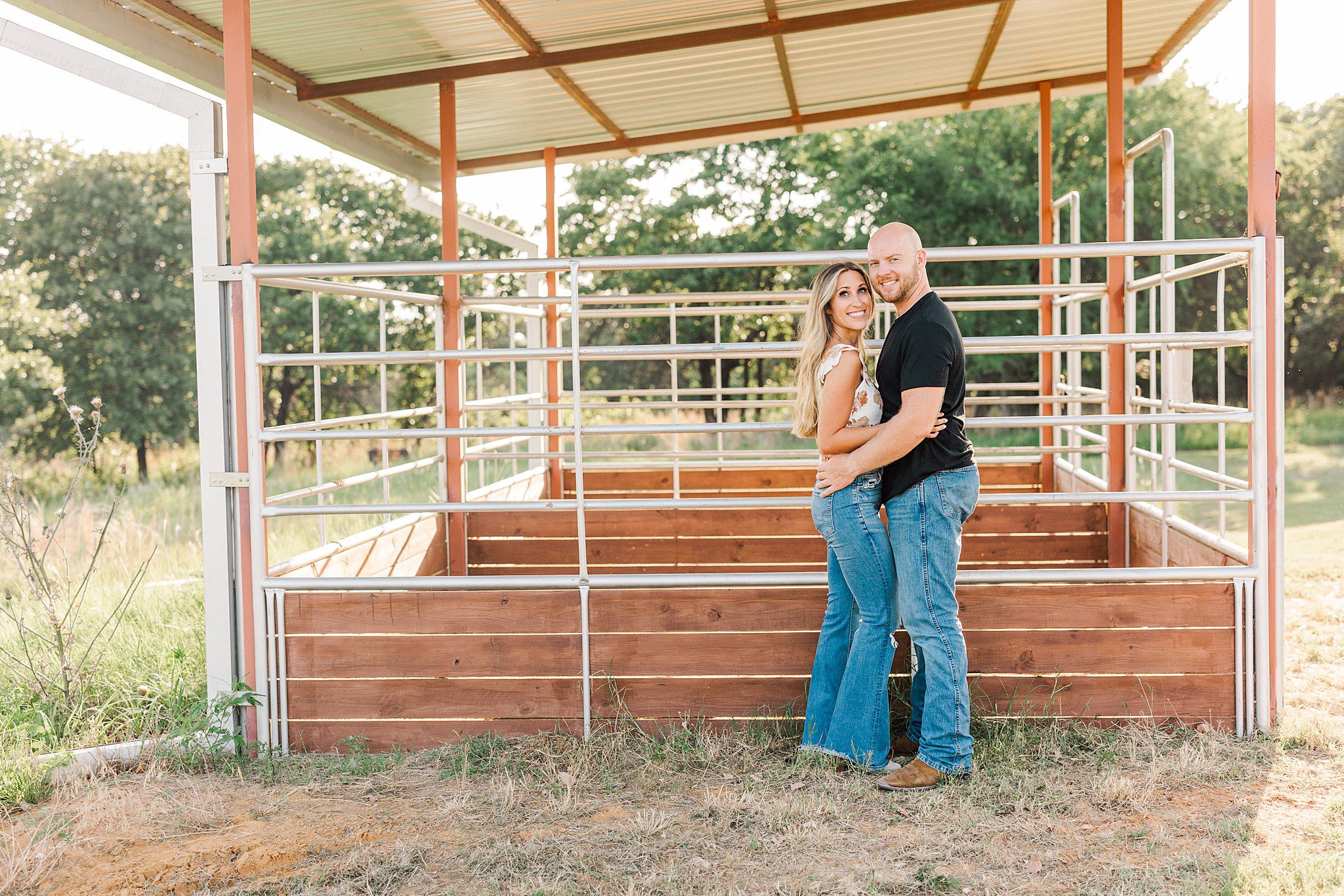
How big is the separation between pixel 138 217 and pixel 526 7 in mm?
19476

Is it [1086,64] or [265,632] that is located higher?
[1086,64]

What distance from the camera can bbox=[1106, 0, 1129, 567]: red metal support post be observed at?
5629mm

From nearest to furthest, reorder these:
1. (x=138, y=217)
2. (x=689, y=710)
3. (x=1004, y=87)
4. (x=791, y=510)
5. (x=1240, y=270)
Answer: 1. (x=689, y=710)
2. (x=791, y=510)
3. (x=1004, y=87)
4. (x=138, y=217)
5. (x=1240, y=270)

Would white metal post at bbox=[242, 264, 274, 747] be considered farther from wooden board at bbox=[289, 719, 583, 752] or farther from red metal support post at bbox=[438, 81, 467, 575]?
red metal support post at bbox=[438, 81, 467, 575]

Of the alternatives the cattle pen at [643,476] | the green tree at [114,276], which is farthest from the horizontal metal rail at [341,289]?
the green tree at [114,276]

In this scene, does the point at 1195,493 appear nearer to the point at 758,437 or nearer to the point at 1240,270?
the point at 758,437

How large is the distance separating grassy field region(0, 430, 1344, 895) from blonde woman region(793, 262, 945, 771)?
0.19 meters

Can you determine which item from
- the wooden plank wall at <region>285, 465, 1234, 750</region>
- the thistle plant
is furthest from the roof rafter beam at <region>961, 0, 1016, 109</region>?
the thistle plant

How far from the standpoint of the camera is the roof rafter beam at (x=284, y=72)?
15.1 ft

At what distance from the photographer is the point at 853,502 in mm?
3551

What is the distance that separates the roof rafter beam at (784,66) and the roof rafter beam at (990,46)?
1198mm

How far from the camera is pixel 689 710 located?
3977 mm

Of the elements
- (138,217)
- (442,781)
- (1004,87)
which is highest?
(138,217)

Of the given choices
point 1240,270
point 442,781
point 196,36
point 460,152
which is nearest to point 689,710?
point 442,781
